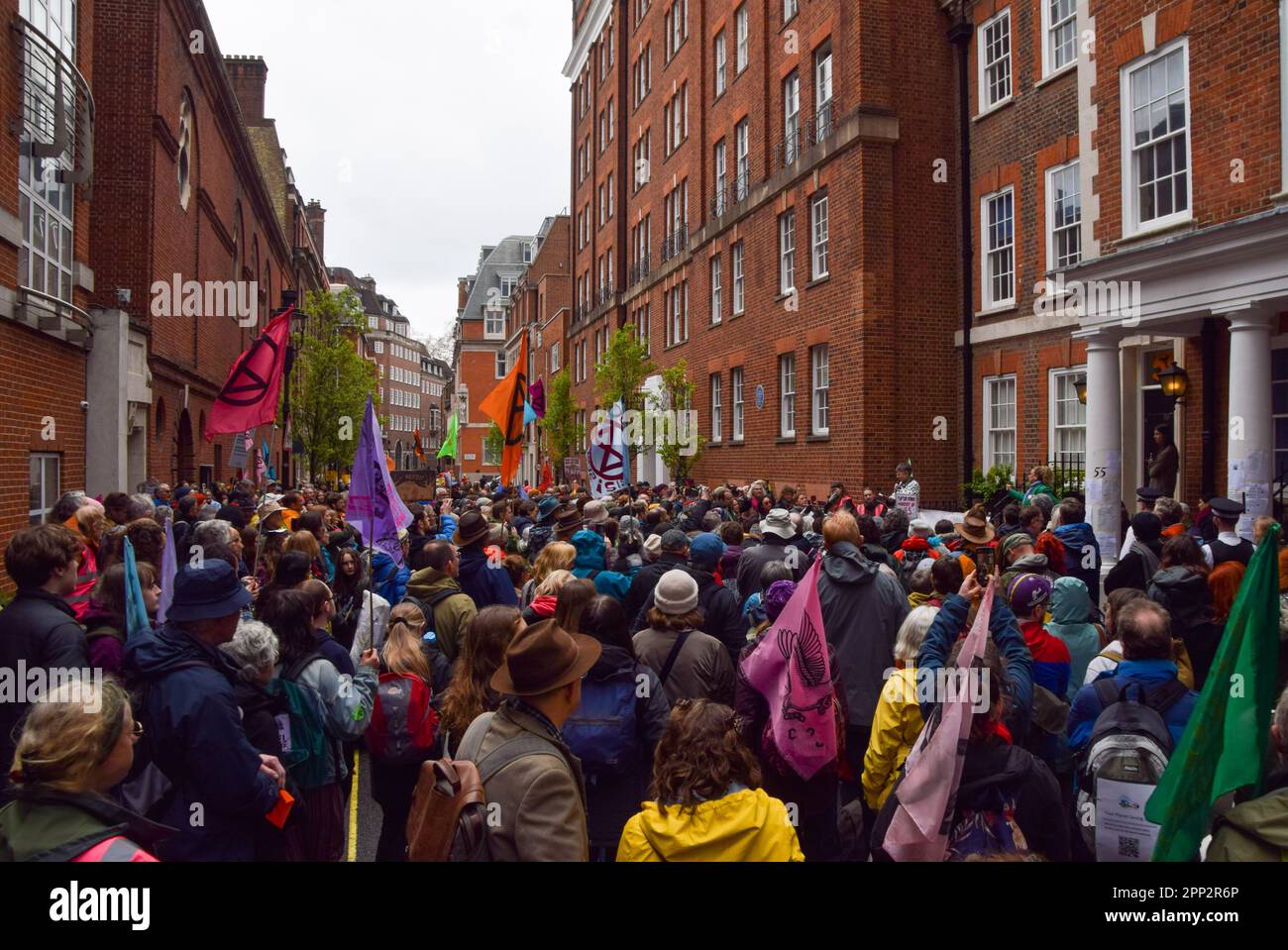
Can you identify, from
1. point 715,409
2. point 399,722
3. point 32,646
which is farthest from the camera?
point 715,409

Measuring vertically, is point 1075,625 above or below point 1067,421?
below

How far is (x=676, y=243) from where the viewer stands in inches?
1278

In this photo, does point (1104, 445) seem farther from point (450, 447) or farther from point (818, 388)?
point (450, 447)

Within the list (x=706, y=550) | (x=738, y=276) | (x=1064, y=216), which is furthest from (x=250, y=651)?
(x=738, y=276)

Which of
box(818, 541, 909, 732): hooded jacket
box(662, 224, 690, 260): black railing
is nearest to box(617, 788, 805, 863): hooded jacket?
box(818, 541, 909, 732): hooded jacket

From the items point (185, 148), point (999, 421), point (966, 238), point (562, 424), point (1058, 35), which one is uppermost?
point (185, 148)

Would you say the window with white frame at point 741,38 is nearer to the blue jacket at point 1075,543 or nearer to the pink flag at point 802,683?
the blue jacket at point 1075,543

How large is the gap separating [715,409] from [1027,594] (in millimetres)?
23307

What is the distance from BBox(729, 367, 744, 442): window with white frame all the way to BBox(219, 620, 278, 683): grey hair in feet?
A: 74.2

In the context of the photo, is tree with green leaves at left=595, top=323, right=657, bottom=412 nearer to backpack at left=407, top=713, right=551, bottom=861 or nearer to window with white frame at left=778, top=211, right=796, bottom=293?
window with white frame at left=778, top=211, right=796, bottom=293

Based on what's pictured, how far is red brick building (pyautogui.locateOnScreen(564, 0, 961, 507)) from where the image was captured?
1898 cm

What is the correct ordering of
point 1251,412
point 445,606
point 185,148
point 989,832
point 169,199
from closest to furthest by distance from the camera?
point 989,832 < point 445,606 < point 1251,412 < point 169,199 < point 185,148

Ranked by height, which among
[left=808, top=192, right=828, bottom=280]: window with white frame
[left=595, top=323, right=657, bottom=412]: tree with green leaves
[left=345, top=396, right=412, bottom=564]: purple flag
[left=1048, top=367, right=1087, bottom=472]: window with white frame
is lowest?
[left=345, top=396, right=412, bottom=564]: purple flag
